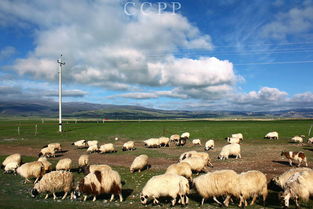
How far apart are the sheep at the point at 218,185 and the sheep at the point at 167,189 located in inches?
32.7

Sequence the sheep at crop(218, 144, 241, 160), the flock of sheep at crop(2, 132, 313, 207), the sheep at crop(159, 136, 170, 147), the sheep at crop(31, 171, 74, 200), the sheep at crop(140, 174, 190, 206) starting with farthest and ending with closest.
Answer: the sheep at crop(159, 136, 170, 147) → the sheep at crop(218, 144, 241, 160) → the sheep at crop(31, 171, 74, 200) → the sheep at crop(140, 174, 190, 206) → the flock of sheep at crop(2, 132, 313, 207)

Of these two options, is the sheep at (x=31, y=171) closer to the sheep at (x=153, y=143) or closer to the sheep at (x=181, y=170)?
the sheep at (x=181, y=170)

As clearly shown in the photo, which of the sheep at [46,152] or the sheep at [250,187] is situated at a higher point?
the sheep at [250,187]

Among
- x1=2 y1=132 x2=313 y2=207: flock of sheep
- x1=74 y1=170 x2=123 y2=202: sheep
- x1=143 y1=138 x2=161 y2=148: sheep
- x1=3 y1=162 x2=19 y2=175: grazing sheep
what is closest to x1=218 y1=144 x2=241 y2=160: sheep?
x1=2 y1=132 x2=313 y2=207: flock of sheep

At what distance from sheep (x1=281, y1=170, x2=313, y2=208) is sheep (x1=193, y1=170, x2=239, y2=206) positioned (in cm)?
227

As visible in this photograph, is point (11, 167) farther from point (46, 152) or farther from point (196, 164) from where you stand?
point (196, 164)

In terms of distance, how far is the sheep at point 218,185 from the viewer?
11.7 meters

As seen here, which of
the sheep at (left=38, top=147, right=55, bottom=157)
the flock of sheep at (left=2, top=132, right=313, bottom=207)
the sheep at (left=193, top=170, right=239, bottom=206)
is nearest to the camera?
the flock of sheep at (left=2, top=132, right=313, bottom=207)

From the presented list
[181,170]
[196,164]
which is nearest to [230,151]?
[196,164]

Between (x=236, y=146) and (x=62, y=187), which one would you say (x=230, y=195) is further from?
(x=236, y=146)

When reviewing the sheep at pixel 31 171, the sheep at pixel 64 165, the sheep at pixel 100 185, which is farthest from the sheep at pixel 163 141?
the sheep at pixel 100 185

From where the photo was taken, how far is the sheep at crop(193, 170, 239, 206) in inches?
460

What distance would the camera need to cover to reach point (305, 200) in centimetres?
1098

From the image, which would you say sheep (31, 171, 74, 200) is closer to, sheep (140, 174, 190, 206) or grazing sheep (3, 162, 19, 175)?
sheep (140, 174, 190, 206)
